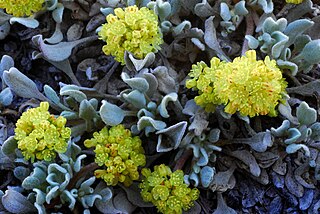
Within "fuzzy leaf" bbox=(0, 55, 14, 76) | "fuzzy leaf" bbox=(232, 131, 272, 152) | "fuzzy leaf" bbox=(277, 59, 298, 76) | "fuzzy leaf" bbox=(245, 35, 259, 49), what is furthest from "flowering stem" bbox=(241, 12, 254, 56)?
"fuzzy leaf" bbox=(0, 55, 14, 76)

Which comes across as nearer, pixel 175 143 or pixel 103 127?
pixel 175 143

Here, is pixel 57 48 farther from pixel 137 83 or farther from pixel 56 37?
pixel 137 83

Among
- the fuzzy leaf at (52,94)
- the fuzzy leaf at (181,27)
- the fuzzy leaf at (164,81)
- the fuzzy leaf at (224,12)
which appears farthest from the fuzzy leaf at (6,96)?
the fuzzy leaf at (224,12)

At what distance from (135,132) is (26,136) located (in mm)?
457

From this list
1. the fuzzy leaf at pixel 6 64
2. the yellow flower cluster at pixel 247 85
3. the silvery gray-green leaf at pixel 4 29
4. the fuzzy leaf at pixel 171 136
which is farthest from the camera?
the silvery gray-green leaf at pixel 4 29

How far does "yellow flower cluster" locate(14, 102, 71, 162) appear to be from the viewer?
2.11 m

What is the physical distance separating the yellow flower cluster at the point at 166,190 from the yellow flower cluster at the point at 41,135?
378 mm

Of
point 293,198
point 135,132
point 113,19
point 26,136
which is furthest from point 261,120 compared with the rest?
point 26,136

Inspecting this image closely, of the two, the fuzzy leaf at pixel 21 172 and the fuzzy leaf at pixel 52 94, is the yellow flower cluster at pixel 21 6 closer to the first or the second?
the fuzzy leaf at pixel 52 94

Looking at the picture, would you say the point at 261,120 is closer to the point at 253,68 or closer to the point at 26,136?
the point at 253,68

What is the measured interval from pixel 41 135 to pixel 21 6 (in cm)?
69

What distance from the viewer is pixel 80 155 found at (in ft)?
7.58

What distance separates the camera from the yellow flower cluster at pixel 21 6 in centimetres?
241

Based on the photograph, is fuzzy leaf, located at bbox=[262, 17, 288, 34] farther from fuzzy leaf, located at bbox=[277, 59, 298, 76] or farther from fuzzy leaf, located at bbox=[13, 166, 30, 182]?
fuzzy leaf, located at bbox=[13, 166, 30, 182]
